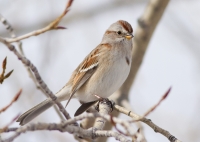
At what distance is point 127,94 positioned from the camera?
5.10 meters

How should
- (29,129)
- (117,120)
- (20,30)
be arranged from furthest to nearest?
(20,30)
(117,120)
(29,129)

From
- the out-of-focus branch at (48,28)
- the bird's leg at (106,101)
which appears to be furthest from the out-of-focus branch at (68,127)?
the bird's leg at (106,101)

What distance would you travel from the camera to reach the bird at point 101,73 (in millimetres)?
4438

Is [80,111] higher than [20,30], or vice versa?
[20,30]

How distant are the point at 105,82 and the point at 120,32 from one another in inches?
28.9

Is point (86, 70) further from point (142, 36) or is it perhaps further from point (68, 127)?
point (68, 127)

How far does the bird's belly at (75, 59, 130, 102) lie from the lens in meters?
4.41

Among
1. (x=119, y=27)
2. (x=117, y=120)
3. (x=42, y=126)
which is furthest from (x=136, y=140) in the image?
(x=119, y=27)

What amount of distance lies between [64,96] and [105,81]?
1.71ft

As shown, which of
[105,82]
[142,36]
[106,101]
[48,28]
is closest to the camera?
[48,28]

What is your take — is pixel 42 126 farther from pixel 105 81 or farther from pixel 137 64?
pixel 137 64

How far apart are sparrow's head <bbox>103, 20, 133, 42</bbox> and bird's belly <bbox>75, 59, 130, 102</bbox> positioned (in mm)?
457

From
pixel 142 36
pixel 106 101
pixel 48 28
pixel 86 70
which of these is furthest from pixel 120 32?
pixel 48 28

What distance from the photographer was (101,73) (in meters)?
4.56
